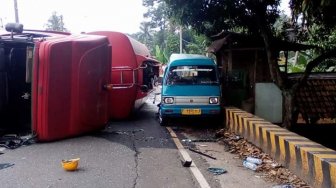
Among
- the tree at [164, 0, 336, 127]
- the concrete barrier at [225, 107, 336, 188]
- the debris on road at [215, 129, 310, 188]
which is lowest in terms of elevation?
the debris on road at [215, 129, 310, 188]

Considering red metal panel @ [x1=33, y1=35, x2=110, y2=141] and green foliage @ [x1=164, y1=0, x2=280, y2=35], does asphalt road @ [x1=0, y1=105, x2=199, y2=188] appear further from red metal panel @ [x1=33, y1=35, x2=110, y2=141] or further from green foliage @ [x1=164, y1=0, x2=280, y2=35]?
green foliage @ [x1=164, y1=0, x2=280, y2=35]

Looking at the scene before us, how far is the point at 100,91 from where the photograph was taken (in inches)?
352

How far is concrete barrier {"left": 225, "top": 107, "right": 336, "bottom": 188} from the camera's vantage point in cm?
501

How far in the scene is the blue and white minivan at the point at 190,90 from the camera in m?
10.2

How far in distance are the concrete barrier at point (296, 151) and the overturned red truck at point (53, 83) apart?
137 inches

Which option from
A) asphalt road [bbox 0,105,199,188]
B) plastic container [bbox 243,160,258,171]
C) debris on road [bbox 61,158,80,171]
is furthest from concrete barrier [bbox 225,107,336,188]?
debris on road [bbox 61,158,80,171]

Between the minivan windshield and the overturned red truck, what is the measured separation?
7.12 ft

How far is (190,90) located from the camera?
10398mm

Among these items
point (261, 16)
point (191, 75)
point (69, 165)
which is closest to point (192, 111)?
point (191, 75)

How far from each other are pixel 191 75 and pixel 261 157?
4.26 metres

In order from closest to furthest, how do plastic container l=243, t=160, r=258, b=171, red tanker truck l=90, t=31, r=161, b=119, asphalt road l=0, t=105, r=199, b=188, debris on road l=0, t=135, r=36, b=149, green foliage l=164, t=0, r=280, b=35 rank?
asphalt road l=0, t=105, r=199, b=188 → plastic container l=243, t=160, r=258, b=171 → debris on road l=0, t=135, r=36, b=149 → green foliage l=164, t=0, r=280, b=35 → red tanker truck l=90, t=31, r=161, b=119

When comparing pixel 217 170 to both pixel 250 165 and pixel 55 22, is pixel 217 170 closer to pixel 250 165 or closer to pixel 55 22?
pixel 250 165

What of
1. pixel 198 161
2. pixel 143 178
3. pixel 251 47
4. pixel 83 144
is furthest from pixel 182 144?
pixel 251 47

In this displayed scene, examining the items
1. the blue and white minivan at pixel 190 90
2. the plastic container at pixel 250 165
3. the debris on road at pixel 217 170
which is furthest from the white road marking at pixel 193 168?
the blue and white minivan at pixel 190 90
